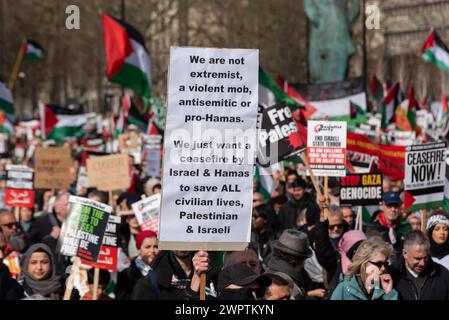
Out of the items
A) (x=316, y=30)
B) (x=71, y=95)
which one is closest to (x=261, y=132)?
(x=316, y=30)

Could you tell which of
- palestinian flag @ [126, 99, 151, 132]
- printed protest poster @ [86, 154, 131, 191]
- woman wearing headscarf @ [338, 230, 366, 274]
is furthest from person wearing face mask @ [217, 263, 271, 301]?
palestinian flag @ [126, 99, 151, 132]

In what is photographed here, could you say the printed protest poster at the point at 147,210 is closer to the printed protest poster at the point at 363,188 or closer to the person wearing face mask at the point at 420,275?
the printed protest poster at the point at 363,188

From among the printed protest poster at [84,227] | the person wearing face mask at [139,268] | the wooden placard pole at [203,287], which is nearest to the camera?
the wooden placard pole at [203,287]

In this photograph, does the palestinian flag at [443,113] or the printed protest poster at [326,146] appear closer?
the printed protest poster at [326,146]

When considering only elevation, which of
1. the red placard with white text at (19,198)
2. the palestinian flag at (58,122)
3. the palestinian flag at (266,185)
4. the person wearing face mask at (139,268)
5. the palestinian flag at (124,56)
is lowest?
the person wearing face mask at (139,268)

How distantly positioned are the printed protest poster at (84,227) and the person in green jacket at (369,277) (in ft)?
7.23

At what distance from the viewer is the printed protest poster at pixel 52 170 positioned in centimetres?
1673

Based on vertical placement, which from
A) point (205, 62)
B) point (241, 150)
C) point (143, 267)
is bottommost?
point (143, 267)

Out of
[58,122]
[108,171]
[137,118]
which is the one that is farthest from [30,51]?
[108,171]

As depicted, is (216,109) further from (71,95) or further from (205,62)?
(71,95)

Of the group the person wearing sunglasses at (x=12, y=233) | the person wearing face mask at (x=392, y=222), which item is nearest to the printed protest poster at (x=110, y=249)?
the person wearing sunglasses at (x=12, y=233)
